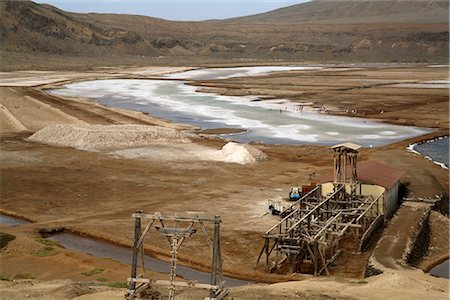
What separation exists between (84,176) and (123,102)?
128 ft

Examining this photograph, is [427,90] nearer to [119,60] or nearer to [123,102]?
[123,102]

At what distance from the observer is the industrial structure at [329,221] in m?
20.5

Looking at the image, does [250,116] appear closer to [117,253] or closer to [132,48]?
[117,253]

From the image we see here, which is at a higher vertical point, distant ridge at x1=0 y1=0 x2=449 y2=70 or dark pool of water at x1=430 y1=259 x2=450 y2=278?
distant ridge at x1=0 y1=0 x2=449 y2=70

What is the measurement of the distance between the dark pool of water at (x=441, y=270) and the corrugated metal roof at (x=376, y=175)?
4.68m

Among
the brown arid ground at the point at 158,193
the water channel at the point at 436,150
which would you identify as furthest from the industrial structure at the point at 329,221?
the water channel at the point at 436,150

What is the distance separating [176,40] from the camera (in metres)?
194

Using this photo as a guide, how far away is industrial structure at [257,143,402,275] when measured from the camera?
20516 mm

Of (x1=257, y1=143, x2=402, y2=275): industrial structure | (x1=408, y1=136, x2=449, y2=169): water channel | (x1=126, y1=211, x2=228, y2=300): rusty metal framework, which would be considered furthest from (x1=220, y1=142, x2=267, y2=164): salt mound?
(x1=126, y1=211, x2=228, y2=300): rusty metal framework

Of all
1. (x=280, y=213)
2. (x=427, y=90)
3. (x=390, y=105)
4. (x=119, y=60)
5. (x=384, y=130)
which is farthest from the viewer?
(x=119, y=60)

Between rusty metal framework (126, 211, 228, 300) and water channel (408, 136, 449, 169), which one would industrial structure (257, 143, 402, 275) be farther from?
water channel (408, 136, 449, 169)

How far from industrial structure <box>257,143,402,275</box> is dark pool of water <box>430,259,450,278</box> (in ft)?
8.06

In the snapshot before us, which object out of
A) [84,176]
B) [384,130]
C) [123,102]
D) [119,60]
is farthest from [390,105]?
[119,60]

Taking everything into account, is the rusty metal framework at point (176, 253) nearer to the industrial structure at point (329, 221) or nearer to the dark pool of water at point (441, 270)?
the industrial structure at point (329, 221)
